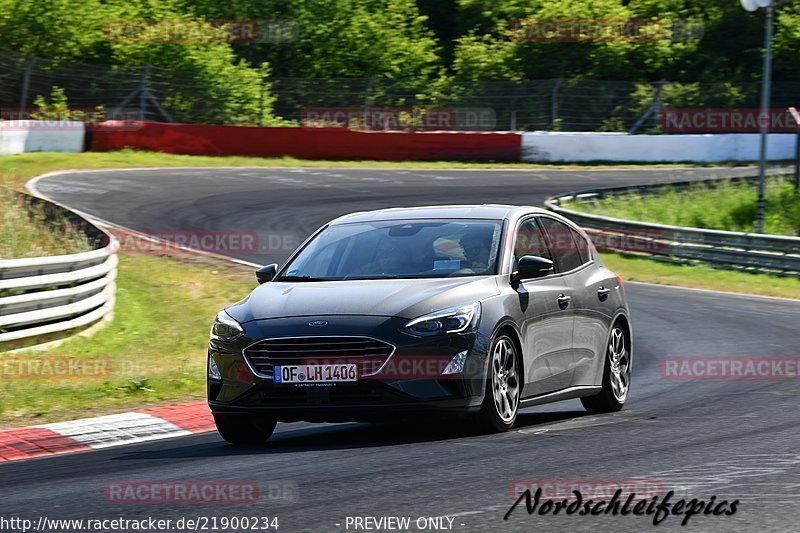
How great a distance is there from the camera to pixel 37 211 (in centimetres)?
1852

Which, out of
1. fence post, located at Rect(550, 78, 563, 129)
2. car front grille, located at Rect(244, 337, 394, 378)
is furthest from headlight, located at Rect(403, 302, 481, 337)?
fence post, located at Rect(550, 78, 563, 129)

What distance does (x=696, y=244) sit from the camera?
26625 mm

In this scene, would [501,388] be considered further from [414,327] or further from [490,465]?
[490,465]

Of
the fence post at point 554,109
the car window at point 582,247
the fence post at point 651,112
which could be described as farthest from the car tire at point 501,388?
the fence post at point 651,112

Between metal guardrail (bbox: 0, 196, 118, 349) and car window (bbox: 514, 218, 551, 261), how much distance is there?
639 centimetres

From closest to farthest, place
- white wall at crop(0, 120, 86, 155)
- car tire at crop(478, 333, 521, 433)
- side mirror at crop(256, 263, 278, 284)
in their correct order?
car tire at crop(478, 333, 521, 433) < side mirror at crop(256, 263, 278, 284) < white wall at crop(0, 120, 86, 155)

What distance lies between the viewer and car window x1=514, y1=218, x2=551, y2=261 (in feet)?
30.1

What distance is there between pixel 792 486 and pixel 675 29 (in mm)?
49546

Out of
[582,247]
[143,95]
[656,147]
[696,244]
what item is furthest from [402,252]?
[656,147]

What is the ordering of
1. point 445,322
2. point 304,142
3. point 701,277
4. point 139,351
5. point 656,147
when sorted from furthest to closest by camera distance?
1. point 656,147
2. point 304,142
3. point 701,277
4. point 139,351
5. point 445,322

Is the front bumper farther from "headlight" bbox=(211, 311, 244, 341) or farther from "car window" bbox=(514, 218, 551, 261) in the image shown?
"car window" bbox=(514, 218, 551, 261)

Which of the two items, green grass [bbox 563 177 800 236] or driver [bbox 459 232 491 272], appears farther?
green grass [bbox 563 177 800 236]

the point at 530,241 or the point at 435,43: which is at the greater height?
the point at 435,43

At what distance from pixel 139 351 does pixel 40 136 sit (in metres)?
21.3
